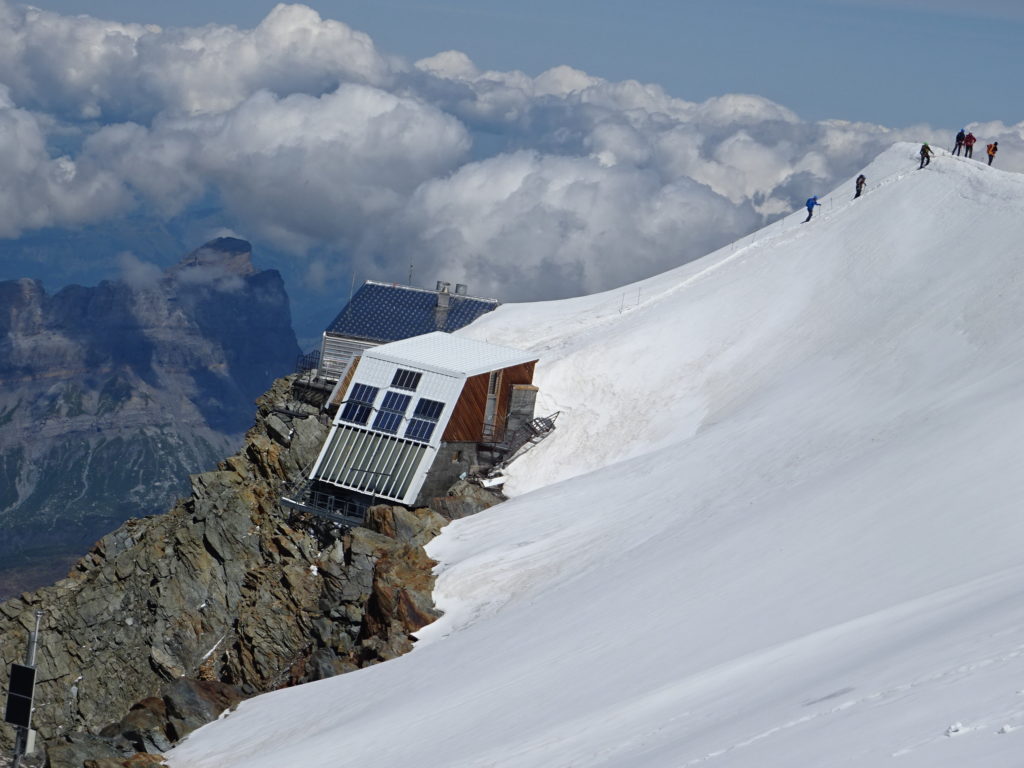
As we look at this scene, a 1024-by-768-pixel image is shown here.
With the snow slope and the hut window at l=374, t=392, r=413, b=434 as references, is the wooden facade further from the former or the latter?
the snow slope

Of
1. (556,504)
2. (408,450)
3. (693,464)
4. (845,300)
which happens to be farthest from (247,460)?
(845,300)

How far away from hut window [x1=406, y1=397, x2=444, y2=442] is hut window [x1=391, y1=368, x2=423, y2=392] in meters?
0.77

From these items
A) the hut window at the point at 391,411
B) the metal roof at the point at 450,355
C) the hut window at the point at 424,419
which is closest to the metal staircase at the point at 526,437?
the metal roof at the point at 450,355

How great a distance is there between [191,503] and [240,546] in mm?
6334

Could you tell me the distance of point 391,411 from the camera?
170 ft

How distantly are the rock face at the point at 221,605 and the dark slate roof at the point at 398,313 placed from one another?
21.3 feet

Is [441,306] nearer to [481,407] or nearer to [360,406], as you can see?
[481,407]

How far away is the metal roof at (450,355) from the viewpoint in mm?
52625

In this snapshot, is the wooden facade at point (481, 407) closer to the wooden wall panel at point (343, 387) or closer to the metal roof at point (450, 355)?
the metal roof at point (450, 355)

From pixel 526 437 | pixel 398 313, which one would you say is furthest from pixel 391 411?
pixel 398 313

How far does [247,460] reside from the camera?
55531 mm

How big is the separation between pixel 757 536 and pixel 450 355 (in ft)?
70.7

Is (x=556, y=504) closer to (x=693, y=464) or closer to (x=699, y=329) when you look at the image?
(x=693, y=464)

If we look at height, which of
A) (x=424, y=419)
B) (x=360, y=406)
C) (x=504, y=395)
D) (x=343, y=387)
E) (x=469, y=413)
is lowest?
(x=424, y=419)
